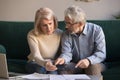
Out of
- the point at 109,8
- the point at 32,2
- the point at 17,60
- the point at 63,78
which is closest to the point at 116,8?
the point at 109,8

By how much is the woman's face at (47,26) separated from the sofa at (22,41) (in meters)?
0.50

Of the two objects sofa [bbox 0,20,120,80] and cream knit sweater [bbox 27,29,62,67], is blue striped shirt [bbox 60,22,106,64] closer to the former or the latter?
cream knit sweater [bbox 27,29,62,67]

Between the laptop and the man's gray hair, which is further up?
the man's gray hair

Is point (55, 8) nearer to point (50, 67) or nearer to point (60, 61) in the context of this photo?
point (60, 61)

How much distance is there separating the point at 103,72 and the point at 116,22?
71 centimetres

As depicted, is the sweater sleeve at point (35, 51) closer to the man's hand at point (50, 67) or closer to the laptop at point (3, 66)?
the man's hand at point (50, 67)

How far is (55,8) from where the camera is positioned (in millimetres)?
3783

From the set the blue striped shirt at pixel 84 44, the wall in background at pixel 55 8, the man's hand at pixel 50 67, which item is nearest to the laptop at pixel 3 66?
the man's hand at pixel 50 67

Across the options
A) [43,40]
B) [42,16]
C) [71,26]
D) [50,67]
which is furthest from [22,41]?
[50,67]

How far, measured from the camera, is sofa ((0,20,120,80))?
2.99 metres

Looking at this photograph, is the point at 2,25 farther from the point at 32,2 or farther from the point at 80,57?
the point at 80,57

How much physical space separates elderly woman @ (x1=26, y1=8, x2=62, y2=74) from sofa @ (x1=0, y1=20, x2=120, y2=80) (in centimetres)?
33

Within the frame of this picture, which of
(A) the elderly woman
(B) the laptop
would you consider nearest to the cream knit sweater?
(A) the elderly woman

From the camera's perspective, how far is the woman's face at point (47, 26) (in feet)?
8.21
